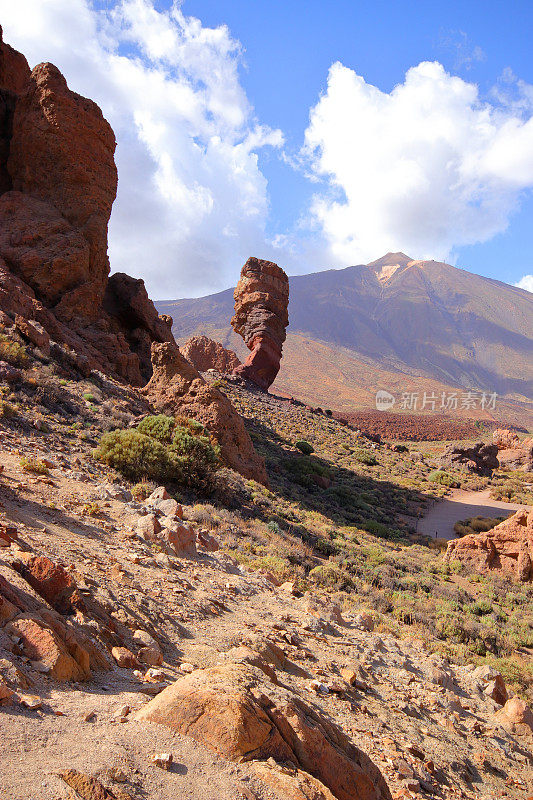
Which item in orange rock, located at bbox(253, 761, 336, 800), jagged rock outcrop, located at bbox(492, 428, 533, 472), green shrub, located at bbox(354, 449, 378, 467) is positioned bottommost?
orange rock, located at bbox(253, 761, 336, 800)

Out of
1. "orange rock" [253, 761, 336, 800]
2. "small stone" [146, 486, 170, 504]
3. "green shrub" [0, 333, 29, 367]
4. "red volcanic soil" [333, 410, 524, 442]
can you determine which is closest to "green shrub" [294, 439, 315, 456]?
"green shrub" [0, 333, 29, 367]

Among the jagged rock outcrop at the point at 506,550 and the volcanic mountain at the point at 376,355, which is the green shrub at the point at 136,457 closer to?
the jagged rock outcrop at the point at 506,550

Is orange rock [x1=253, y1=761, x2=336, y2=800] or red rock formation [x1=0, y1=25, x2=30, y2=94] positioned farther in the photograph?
red rock formation [x1=0, y1=25, x2=30, y2=94]

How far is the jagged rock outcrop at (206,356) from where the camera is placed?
46.8 m

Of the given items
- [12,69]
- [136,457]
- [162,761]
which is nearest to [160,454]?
[136,457]

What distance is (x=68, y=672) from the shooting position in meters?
2.78

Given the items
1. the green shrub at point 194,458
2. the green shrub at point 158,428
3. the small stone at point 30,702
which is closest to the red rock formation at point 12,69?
the green shrub at point 158,428

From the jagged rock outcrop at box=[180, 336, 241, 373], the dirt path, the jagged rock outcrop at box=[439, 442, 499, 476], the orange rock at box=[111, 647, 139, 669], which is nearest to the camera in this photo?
the orange rock at box=[111, 647, 139, 669]

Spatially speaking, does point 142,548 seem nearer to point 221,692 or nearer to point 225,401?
point 221,692

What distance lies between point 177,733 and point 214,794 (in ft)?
1.21

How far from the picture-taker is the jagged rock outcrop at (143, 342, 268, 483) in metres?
15.5

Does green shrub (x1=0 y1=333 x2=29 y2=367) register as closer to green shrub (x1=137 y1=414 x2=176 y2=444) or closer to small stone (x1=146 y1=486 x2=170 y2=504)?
green shrub (x1=137 y1=414 x2=176 y2=444)

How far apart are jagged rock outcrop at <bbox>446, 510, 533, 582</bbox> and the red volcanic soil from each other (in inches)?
1760

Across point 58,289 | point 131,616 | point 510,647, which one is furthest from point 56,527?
point 58,289
